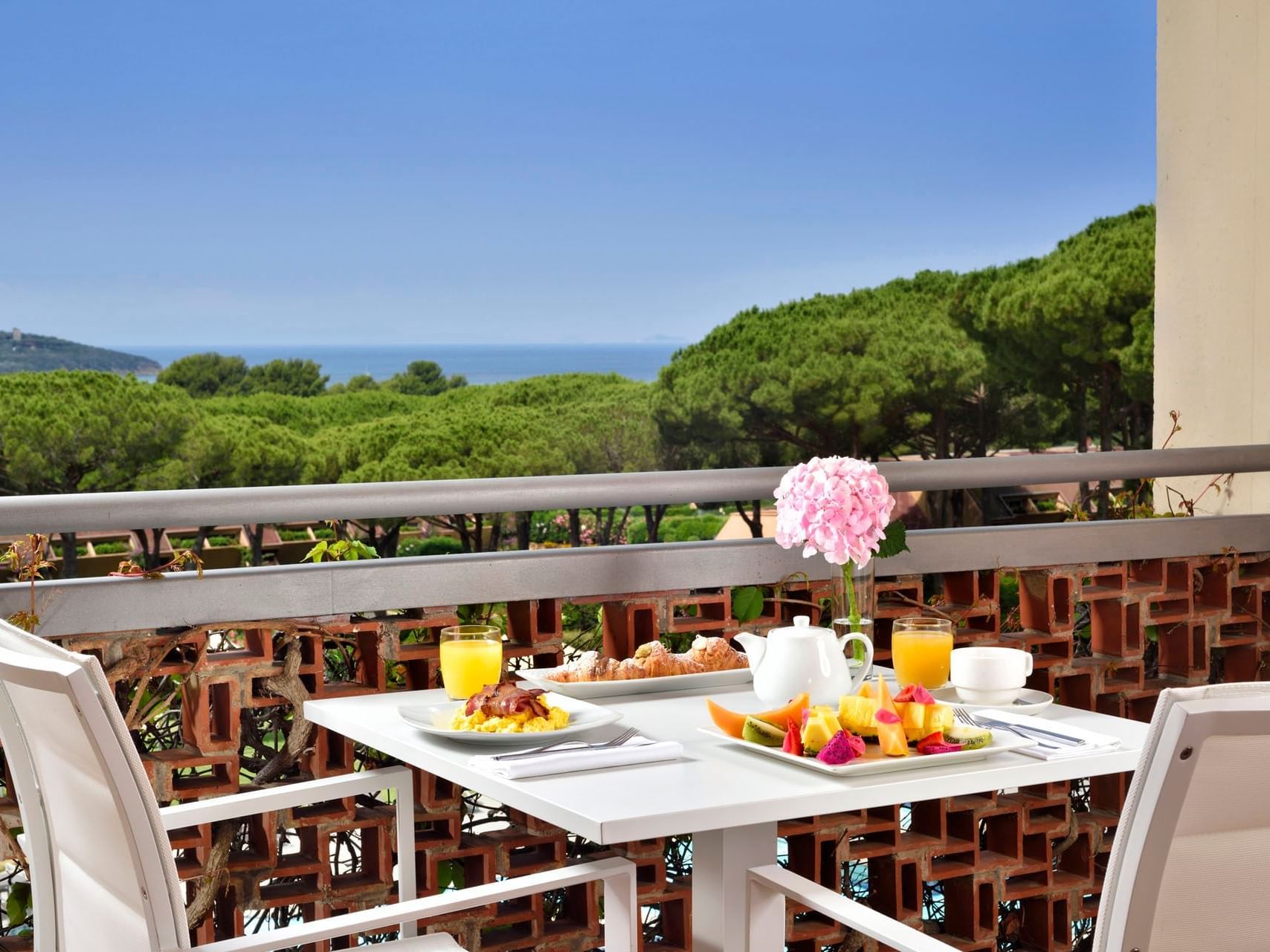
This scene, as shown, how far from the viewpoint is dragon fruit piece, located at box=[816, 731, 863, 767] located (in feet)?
4.88

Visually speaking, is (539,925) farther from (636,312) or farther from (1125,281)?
(636,312)

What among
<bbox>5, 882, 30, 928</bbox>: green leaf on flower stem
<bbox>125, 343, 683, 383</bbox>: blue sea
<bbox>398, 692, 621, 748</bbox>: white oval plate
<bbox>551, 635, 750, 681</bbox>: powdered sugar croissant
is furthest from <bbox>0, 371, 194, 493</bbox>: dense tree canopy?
<bbox>398, 692, 621, 748</bbox>: white oval plate

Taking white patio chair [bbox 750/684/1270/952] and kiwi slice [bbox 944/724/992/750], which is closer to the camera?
white patio chair [bbox 750/684/1270/952]

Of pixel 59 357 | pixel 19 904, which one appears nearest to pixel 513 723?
pixel 19 904

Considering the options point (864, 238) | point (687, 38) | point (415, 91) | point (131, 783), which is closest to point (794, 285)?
point (864, 238)

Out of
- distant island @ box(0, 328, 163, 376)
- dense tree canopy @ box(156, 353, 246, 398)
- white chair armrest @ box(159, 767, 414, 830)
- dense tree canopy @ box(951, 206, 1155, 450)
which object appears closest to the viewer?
white chair armrest @ box(159, 767, 414, 830)

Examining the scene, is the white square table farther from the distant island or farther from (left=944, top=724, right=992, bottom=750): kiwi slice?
the distant island

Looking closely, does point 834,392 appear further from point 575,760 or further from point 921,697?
point 575,760

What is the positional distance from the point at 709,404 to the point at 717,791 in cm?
2057

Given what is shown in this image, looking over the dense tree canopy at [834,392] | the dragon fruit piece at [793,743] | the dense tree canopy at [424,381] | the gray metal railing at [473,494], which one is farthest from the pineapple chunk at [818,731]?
the dense tree canopy at [424,381]

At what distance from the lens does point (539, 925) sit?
7.43 ft

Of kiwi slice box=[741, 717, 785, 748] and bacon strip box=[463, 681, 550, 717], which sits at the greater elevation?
bacon strip box=[463, 681, 550, 717]

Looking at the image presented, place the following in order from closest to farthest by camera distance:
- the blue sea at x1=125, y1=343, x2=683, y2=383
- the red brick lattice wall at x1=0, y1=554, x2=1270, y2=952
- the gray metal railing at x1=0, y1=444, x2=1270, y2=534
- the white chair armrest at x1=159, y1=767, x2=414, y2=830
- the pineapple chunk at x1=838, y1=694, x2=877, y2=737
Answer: the pineapple chunk at x1=838, y1=694, x2=877, y2=737, the white chair armrest at x1=159, y1=767, x2=414, y2=830, the gray metal railing at x1=0, y1=444, x2=1270, y2=534, the red brick lattice wall at x1=0, y1=554, x2=1270, y2=952, the blue sea at x1=125, y1=343, x2=683, y2=383

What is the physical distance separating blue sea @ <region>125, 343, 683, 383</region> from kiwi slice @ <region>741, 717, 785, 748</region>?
22890 millimetres
